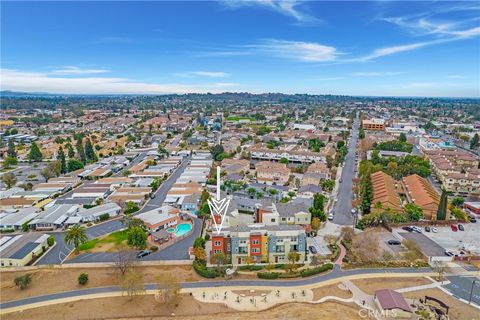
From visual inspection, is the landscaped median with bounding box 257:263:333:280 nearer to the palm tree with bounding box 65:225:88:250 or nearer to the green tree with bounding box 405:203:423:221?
the green tree with bounding box 405:203:423:221

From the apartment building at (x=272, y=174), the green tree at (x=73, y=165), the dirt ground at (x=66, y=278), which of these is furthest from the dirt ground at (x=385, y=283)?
the green tree at (x=73, y=165)

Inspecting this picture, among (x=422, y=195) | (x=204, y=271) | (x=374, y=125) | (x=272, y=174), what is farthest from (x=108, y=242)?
(x=374, y=125)

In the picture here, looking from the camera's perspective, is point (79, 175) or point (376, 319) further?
point (79, 175)

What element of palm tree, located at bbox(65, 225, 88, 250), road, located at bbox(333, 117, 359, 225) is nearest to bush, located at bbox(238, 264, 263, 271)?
road, located at bbox(333, 117, 359, 225)

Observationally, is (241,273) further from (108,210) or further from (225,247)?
(108,210)

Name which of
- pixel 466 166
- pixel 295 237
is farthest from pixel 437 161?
pixel 295 237

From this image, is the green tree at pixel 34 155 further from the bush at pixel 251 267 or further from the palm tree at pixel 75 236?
the bush at pixel 251 267
